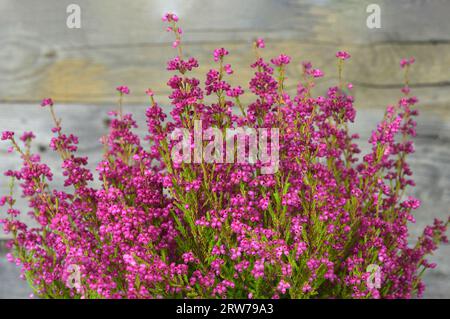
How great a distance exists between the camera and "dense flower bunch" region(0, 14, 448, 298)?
1076 mm

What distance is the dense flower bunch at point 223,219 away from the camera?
1076 mm

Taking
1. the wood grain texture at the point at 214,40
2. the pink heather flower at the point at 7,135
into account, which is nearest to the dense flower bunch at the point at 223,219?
the pink heather flower at the point at 7,135

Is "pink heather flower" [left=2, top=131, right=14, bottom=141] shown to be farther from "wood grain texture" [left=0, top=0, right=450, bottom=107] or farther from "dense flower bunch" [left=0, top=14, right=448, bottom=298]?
"wood grain texture" [left=0, top=0, right=450, bottom=107]

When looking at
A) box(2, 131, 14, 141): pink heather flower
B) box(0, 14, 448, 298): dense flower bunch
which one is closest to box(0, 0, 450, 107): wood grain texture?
box(0, 14, 448, 298): dense flower bunch

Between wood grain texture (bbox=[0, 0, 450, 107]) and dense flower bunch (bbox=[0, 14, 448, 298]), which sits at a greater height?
wood grain texture (bbox=[0, 0, 450, 107])

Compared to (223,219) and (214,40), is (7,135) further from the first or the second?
(214,40)

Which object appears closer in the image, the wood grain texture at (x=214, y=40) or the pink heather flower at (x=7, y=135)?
the pink heather flower at (x=7, y=135)

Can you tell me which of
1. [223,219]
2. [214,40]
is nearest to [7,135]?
[223,219]

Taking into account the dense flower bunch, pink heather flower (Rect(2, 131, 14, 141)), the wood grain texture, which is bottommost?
the dense flower bunch

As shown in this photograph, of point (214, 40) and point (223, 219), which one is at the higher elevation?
point (214, 40)

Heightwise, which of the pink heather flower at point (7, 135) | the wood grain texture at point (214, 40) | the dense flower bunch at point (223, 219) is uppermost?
the wood grain texture at point (214, 40)

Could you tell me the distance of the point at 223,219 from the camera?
1061mm

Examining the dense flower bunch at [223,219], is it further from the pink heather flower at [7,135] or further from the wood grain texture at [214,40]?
the wood grain texture at [214,40]
